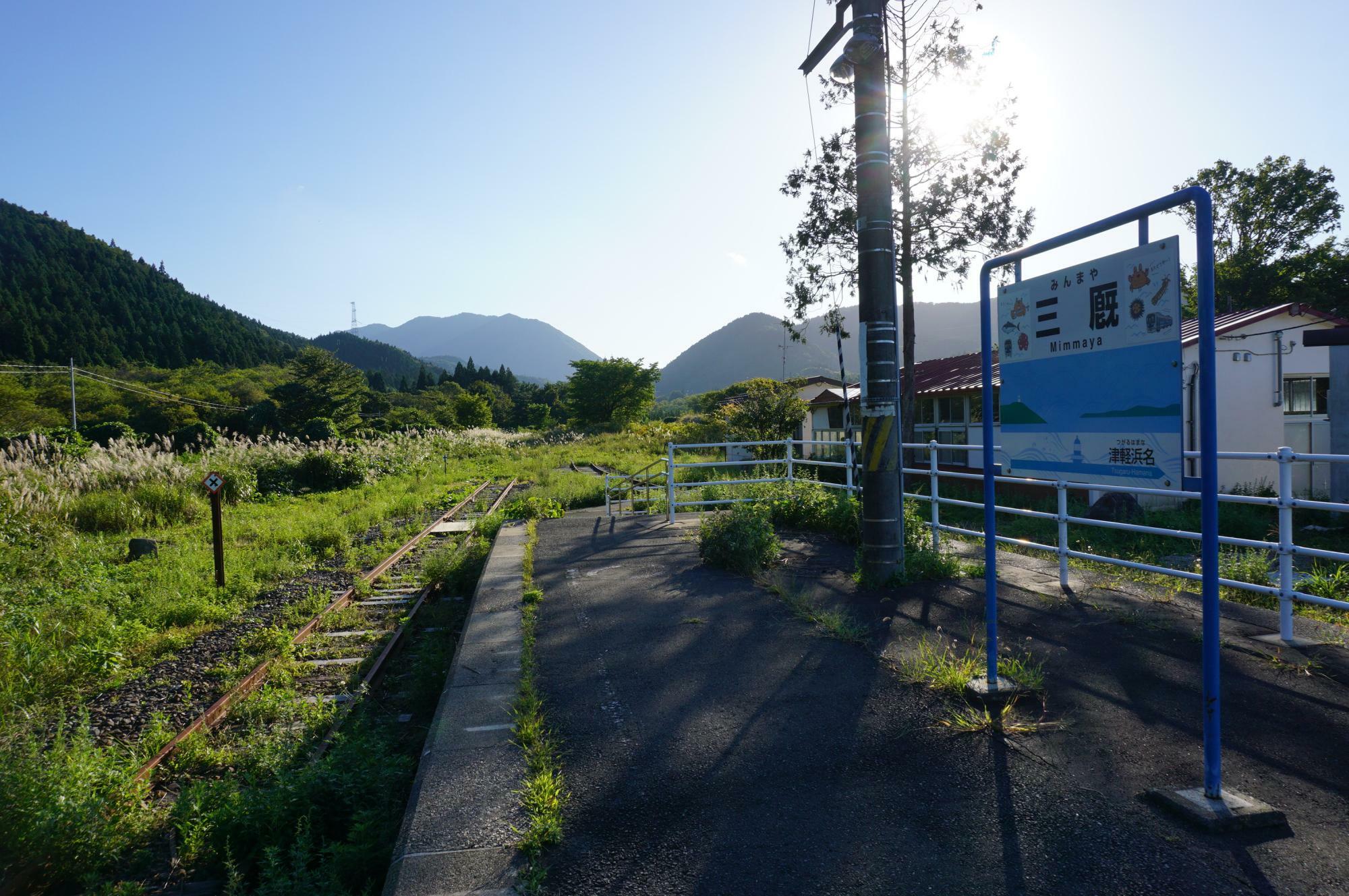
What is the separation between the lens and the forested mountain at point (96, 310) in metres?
89.3

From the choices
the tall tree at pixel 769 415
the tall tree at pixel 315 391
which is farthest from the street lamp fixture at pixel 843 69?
the tall tree at pixel 315 391

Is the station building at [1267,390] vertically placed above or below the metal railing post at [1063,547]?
above

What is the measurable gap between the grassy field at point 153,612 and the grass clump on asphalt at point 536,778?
30.6 inches

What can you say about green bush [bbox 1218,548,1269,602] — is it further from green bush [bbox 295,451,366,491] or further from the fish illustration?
green bush [bbox 295,451,366,491]

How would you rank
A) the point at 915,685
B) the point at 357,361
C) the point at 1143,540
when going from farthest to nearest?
the point at 357,361, the point at 1143,540, the point at 915,685

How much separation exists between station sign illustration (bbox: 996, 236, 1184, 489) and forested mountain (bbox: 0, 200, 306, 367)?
11008cm

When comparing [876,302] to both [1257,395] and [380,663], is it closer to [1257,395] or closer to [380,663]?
[380,663]

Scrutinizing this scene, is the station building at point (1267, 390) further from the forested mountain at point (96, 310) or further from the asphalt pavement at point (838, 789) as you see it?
the forested mountain at point (96, 310)

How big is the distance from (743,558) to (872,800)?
4947mm

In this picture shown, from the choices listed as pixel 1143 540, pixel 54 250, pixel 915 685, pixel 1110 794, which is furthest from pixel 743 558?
pixel 54 250

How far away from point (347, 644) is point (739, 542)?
165 inches

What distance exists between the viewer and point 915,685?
462cm

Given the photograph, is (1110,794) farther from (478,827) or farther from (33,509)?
(33,509)

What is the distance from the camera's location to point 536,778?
3586 mm
